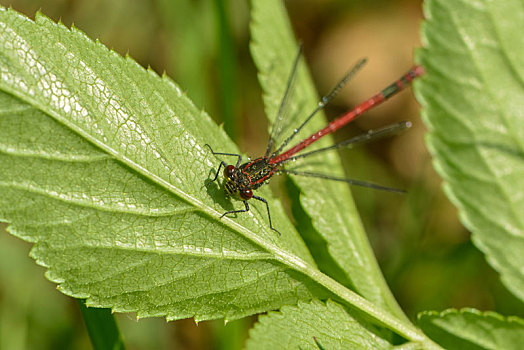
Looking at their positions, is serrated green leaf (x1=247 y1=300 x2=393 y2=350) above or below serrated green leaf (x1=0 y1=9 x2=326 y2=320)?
below

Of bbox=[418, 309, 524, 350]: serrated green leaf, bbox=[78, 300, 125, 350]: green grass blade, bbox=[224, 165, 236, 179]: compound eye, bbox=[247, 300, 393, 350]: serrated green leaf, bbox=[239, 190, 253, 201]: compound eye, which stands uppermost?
bbox=[224, 165, 236, 179]: compound eye

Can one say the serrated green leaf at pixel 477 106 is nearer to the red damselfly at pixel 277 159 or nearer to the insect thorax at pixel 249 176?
the red damselfly at pixel 277 159

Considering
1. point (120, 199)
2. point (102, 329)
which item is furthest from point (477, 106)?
point (102, 329)

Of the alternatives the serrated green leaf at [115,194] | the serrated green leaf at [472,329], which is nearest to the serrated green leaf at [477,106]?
the serrated green leaf at [472,329]

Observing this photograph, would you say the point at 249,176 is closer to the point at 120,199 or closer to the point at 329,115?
the point at 120,199

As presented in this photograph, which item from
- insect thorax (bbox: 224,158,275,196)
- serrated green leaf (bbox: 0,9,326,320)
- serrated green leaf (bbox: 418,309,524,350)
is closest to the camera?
serrated green leaf (bbox: 0,9,326,320)

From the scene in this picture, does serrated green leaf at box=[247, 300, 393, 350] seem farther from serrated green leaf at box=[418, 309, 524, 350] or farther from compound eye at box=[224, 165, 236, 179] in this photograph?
compound eye at box=[224, 165, 236, 179]

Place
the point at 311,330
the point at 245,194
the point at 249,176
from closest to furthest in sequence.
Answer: the point at 311,330, the point at 245,194, the point at 249,176

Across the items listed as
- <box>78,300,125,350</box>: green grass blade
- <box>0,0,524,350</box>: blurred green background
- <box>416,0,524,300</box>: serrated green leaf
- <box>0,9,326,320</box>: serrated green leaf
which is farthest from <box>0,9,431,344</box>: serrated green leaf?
<box>0,0,524,350</box>: blurred green background
